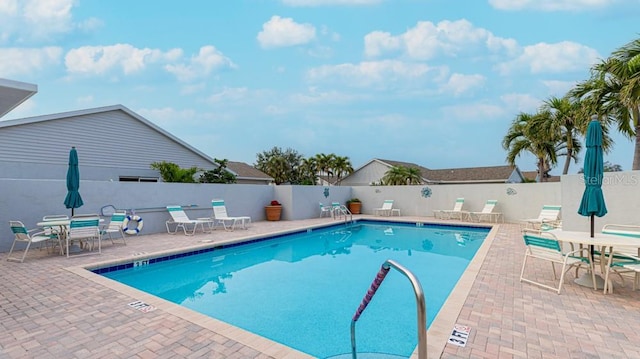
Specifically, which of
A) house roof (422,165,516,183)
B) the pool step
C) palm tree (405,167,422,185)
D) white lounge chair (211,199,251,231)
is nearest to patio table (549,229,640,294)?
the pool step

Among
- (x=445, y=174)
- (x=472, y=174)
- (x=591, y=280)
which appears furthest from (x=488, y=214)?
(x=445, y=174)

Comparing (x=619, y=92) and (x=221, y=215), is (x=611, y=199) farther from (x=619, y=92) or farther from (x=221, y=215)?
(x=221, y=215)

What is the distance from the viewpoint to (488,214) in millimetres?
14344

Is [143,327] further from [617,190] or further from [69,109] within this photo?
[69,109]

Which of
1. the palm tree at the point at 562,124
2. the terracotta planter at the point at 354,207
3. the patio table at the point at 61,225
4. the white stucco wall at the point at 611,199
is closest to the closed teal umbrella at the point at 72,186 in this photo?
the patio table at the point at 61,225

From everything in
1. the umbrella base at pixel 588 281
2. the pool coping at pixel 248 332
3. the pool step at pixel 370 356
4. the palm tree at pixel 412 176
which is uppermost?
the palm tree at pixel 412 176

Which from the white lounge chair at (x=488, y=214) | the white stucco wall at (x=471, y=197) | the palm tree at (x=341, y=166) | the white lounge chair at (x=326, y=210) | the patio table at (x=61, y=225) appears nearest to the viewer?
the patio table at (x=61, y=225)

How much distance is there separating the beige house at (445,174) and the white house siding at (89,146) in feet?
65.6

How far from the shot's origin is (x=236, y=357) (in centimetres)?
287

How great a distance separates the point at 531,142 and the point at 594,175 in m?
15.2

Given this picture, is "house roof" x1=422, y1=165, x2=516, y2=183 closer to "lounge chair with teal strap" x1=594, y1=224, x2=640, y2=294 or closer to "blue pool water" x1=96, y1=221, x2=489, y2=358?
"blue pool water" x1=96, y1=221, x2=489, y2=358

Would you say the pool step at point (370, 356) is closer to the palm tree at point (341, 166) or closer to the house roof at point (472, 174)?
the house roof at point (472, 174)

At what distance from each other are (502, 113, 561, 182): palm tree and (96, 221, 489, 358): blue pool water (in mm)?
9207

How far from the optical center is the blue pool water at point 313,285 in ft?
13.4
